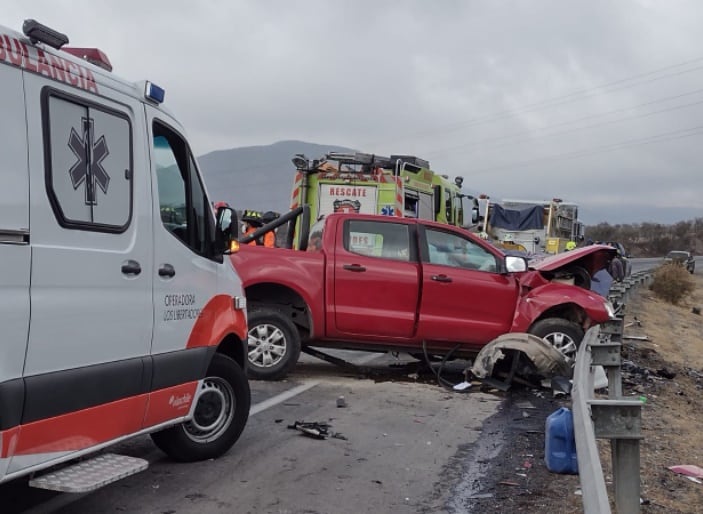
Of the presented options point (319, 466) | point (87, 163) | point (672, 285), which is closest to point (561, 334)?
point (319, 466)

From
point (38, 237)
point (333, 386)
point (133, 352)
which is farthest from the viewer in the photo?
point (333, 386)

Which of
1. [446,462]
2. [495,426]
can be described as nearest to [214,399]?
[446,462]

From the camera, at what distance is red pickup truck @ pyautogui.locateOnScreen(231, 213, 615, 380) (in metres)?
9.05

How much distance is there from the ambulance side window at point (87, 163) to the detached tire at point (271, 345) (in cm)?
463

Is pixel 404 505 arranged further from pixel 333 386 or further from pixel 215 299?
Answer: pixel 333 386

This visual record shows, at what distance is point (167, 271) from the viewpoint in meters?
4.82

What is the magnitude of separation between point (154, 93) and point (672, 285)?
2595 cm

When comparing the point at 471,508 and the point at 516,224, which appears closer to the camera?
the point at 471,508

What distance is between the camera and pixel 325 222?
31.2 ft

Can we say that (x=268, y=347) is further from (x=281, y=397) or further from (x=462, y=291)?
(x=462, y=291)

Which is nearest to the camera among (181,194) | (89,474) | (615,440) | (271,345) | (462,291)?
(89,474)

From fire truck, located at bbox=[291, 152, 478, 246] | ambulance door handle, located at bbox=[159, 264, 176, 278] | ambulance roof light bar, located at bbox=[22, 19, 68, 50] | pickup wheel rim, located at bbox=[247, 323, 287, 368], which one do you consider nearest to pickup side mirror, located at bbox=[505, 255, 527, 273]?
pickup wheel rim, located at bbox=[247, 323, 287, 368]

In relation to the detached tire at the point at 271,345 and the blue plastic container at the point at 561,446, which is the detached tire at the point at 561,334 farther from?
the blue plastic container at the point at 561,446

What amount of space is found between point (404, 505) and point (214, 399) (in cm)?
158
